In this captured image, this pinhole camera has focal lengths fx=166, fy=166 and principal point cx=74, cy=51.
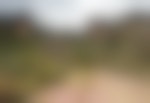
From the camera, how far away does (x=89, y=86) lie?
52 cm

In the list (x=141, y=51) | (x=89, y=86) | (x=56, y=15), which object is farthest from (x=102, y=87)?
(x=56, y=15)

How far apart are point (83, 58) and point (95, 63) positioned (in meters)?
0.04

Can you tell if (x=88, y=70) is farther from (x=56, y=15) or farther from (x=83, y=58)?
(x=56, y=15)

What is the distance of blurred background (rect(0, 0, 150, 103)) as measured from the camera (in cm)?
49

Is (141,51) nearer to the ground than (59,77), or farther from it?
farther from it

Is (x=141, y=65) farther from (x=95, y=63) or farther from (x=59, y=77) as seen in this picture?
(x=59, y=77)

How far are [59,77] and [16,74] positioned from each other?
135 millimetres

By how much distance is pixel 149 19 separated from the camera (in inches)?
18.8

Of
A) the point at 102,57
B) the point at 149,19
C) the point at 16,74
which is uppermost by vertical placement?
the point at 149,19

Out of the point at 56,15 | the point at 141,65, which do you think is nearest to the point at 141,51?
the point at 141,65

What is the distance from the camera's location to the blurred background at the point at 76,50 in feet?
1.60

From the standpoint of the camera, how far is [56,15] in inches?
19.7

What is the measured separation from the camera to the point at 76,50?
0.50m

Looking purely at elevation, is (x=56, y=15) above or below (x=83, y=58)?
above
